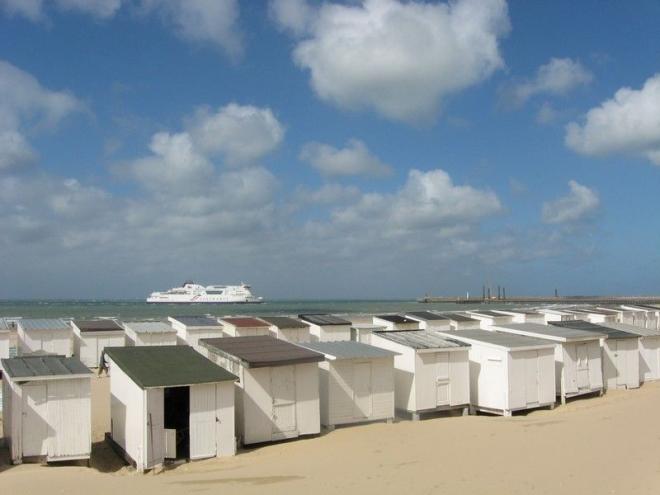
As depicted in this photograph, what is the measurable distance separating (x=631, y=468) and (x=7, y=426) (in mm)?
13546

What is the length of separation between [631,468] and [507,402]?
235 inches

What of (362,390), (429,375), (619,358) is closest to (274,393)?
(362,390)

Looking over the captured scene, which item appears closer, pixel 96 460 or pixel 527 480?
pixel 527 480

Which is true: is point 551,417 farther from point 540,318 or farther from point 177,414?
point 540,318

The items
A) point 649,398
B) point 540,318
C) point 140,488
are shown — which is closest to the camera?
point 140,488

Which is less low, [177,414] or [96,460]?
[177,414]

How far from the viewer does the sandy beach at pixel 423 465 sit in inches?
446

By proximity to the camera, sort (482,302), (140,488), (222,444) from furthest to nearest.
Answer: (482,302) → (222,444) → (140,488)

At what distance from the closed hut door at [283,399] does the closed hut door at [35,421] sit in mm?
5055

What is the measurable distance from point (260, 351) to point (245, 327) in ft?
44.2

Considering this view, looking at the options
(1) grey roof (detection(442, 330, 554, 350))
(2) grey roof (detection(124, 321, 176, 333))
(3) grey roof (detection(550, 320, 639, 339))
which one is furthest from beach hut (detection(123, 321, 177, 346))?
(3) grey roof (detection(550, 320, 639, 339))

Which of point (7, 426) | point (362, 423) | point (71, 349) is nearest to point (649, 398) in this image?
point (362, 423)

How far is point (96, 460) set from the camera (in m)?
14.2

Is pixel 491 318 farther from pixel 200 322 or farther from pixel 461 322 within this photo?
pixel 200 322
